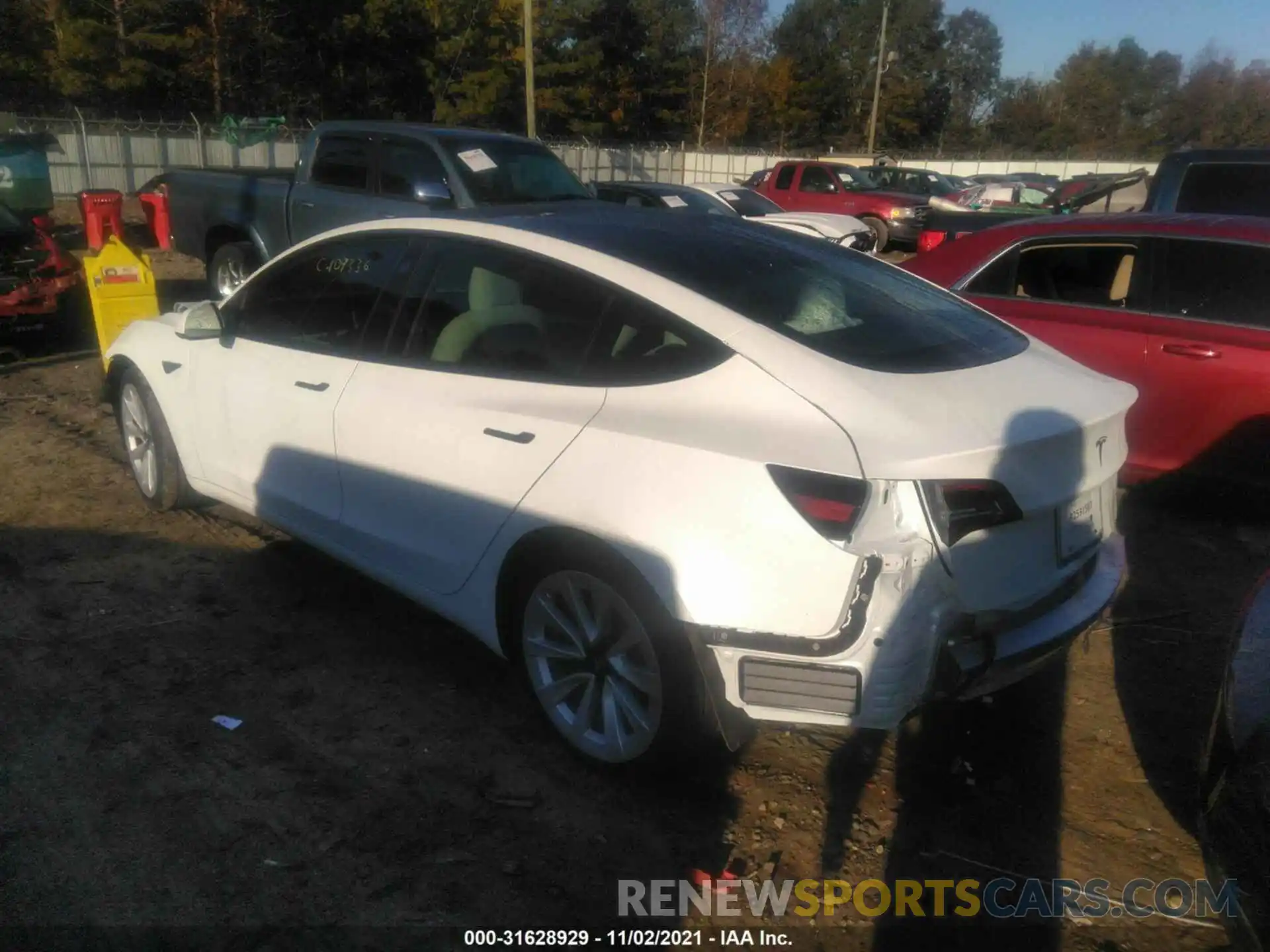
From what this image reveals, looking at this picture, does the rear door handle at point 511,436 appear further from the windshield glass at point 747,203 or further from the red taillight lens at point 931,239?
the windshield glass at point 747,203

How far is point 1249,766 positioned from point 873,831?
3.51ft

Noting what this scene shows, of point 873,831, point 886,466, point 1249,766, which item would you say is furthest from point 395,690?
point 1249,766

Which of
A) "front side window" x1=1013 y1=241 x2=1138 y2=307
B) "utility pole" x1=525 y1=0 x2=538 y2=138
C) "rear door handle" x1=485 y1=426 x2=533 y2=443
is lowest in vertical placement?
"rear door handle" x1=485 y1=426 x2=533 y2=443

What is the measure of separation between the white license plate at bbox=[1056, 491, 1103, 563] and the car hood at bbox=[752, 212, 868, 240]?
1107 centimetres

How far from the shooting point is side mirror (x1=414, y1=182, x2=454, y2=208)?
866 cm

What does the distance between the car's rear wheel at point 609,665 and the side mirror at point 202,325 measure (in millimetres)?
2214

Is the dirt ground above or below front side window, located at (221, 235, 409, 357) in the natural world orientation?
below

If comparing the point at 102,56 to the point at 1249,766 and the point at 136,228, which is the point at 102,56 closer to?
the point at 136,228

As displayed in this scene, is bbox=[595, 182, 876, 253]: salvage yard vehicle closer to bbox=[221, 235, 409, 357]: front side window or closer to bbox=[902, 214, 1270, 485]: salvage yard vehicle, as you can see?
bbox=[902, 214, 1270, 485]: salvage yard vehicle

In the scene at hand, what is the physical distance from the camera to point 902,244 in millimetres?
20438

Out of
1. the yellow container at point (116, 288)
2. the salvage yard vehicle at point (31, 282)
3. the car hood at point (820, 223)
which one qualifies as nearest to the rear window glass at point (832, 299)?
the yellow container at point (116, 288)

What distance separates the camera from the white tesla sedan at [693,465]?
2.60 meters

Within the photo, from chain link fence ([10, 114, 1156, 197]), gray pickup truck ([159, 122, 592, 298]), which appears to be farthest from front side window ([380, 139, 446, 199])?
chain link fence ([10, 114, 1156, 197])

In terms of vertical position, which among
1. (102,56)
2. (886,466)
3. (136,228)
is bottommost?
(136,228)
